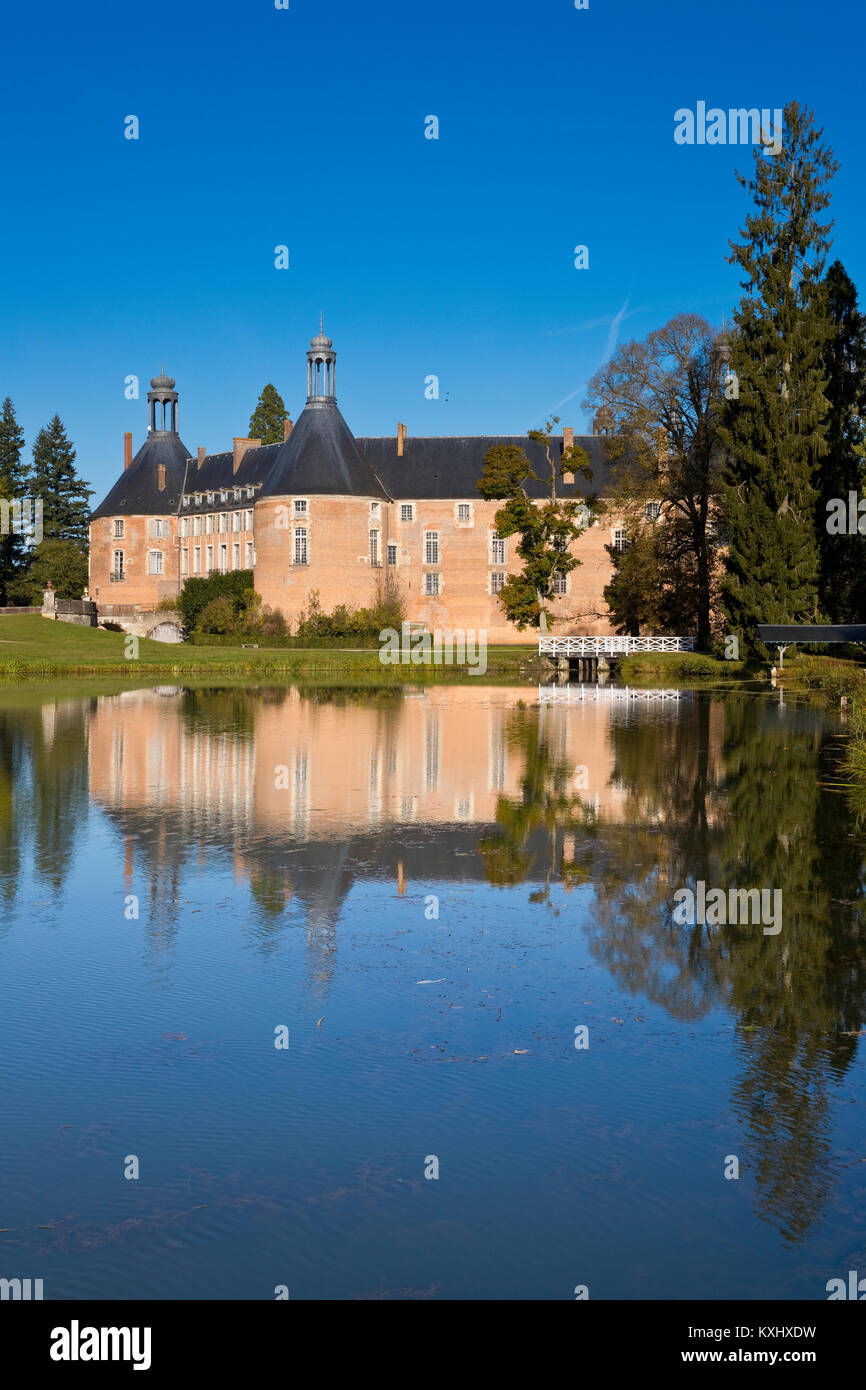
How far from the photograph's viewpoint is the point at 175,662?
47312 mm

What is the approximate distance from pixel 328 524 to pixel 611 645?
62.1 ft

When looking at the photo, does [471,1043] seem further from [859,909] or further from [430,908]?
[859,909]

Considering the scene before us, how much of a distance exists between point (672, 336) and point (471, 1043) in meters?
44.5

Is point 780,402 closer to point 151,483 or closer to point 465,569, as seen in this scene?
point 465,569

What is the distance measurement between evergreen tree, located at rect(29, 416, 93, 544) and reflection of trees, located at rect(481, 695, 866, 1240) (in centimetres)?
7296

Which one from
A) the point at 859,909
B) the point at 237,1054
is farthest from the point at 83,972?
the point at 859,909

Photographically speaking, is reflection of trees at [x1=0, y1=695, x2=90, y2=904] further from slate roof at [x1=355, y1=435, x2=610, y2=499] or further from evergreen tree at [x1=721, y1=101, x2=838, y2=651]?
slate roof at [x1=355, y1=435, x2=610, y2=499]

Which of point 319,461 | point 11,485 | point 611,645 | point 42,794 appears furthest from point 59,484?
point 42,794

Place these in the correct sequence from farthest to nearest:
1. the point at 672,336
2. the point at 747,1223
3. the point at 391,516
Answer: the point at 391,516
the point at 672,336
the point at 747,1223

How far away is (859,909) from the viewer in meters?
9.88

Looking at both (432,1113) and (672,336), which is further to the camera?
(672,336)

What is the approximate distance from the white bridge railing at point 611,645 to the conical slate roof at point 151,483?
31650 millimetres
